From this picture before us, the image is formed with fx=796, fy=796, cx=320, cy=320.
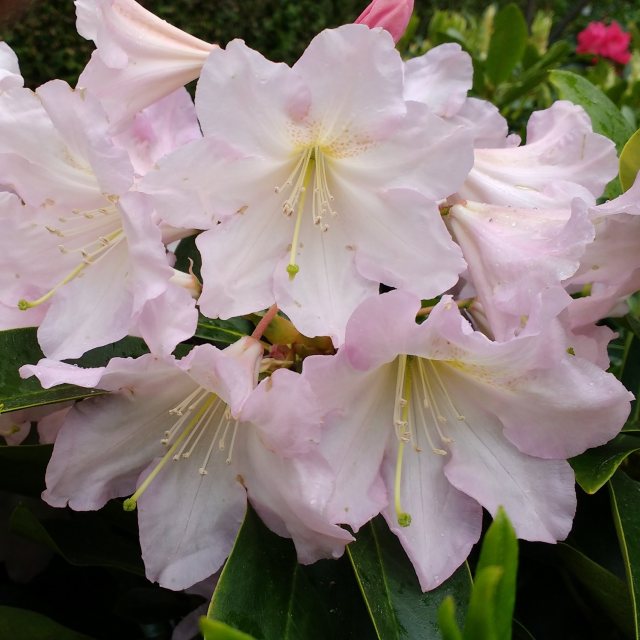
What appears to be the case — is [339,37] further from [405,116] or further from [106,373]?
[106,373]

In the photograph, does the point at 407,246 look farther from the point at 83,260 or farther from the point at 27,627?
the point at 27,627

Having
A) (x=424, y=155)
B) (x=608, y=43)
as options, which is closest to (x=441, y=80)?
(x=424, y=155)

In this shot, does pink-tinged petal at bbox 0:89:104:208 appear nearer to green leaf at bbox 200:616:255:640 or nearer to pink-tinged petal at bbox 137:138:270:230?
pink-tinged petal at bbox 137:138:270:230

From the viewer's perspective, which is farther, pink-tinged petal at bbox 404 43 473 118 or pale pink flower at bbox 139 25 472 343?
pink-tinged petal at bbox 404 43 473 118

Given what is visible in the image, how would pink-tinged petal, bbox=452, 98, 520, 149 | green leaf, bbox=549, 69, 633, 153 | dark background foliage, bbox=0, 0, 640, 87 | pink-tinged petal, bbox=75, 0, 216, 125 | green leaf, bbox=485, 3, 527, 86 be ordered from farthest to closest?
dark background foliage, bbox=0, 0, 640, 87, green leaf, bbox=485, 3, 527, 86, green leaf, bbox=549, 69, 633, 153, pink-tinged petal, bbox=452, 98, 520, 149, pink-tinged petal, bbox=75, 0, 216, 125

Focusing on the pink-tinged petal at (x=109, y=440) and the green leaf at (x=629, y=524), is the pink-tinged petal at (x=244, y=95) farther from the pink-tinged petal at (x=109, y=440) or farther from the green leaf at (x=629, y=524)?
the green leaf at (x=629, y=524)

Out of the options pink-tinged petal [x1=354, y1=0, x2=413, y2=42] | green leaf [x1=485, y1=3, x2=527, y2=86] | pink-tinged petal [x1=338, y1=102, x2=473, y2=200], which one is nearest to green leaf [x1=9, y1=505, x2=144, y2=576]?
pink-tinged petal [x1=338, y1=102, x2=473, y2=200]
